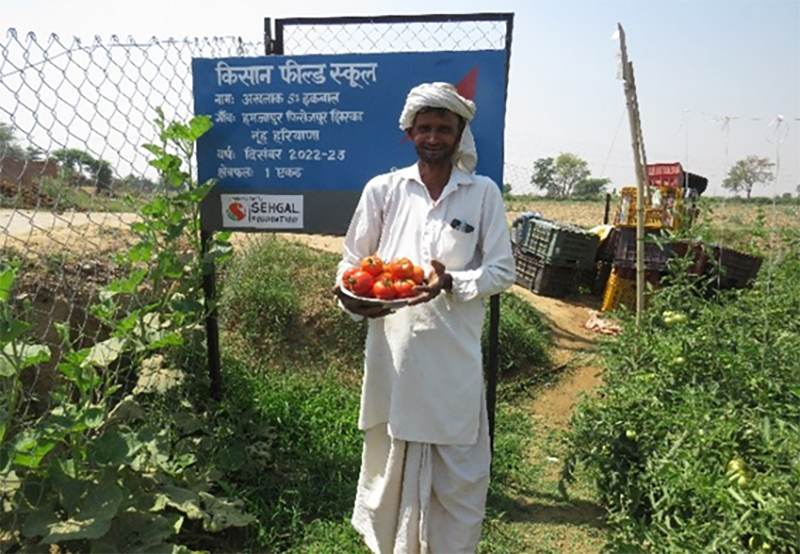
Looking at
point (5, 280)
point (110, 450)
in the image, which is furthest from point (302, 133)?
point (110, 450)

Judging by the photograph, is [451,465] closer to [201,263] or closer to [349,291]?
[349,291]

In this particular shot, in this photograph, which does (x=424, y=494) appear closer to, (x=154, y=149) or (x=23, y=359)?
(x=23, y=359)

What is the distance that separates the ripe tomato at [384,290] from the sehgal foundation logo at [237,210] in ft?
4.70

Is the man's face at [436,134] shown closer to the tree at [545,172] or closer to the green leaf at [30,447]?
the green leaf at [30,447]

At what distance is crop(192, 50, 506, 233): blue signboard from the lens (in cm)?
311

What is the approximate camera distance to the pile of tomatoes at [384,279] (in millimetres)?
2152

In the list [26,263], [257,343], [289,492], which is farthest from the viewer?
[257,343]

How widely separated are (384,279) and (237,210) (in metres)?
1.46

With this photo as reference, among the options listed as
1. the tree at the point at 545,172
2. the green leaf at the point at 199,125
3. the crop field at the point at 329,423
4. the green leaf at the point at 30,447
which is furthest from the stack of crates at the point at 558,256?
the tree at the point at 545,172

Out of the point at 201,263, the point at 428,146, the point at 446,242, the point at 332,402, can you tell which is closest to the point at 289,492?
the point at 332,402

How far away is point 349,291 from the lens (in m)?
2.23

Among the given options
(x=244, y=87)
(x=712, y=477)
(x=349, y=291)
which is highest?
(x=244, y=87)

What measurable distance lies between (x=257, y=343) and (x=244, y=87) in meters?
2.04

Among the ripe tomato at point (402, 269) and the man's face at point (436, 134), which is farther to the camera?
the man's face at point (436, 134)
